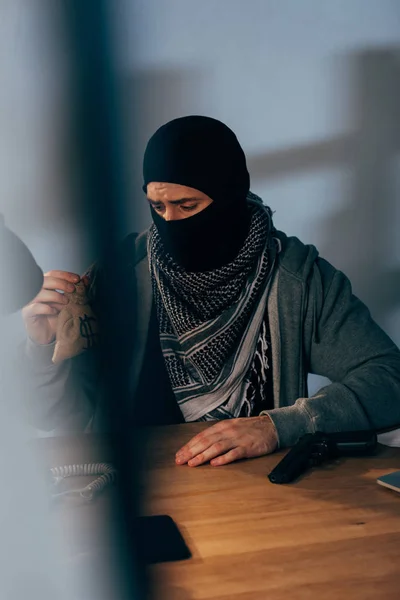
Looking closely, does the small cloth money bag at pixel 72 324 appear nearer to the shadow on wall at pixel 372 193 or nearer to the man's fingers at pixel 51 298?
the man's fingers at pixel 51 298

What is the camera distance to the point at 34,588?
0.17 metres

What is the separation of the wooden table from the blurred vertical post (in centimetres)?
23

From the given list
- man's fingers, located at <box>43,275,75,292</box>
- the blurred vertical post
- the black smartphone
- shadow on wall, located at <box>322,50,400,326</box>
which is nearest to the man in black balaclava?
the black smartphone

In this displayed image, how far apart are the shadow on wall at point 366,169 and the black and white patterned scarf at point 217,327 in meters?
0.76

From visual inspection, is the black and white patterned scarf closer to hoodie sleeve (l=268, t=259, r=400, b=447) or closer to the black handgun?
hoodie sleeve (l=268, t=259, r=400, b=447)

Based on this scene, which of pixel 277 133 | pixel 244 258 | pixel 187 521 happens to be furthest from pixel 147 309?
pixel 277 133

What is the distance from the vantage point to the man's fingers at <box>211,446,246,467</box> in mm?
986

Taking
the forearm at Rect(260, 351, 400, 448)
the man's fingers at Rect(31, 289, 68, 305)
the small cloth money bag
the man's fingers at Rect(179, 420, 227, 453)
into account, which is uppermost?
the man's fingers at Rect(31, 289, 68, 305)

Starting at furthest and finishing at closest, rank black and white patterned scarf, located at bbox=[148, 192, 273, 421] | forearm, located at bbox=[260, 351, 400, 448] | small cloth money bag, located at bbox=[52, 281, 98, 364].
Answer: black and white patterned scarf, located at bbox=[148, 192, 273, 421]
forearm, located at bbox=[260, 351, 400, 448]
small cloth money bag, located at bbox=[52, 281, 98, 364]

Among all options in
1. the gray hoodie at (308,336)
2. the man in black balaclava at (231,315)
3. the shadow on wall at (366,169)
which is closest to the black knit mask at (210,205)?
the man in black balaclava at (231,315)

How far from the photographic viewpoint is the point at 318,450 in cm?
99

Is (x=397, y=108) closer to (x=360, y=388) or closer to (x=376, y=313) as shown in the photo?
(x=376, y=313)

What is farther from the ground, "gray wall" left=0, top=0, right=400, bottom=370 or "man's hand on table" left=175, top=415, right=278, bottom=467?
"gray wall" left=0, top=0, right=400, bottom=370

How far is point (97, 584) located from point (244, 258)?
1.21m
